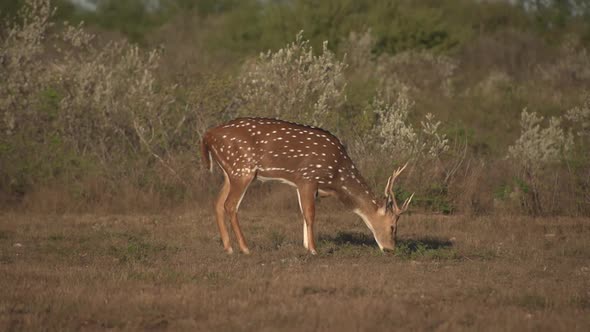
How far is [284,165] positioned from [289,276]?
2.72m

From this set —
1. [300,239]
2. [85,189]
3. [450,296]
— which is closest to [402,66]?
[85,189]

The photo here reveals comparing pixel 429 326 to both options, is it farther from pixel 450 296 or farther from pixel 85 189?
pixel 85 189

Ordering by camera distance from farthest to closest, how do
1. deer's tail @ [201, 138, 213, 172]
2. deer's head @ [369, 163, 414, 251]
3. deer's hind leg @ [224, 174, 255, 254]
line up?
deer's tail @ [201, 138, 213, 172] < deer's head @ [369, 163, 414, 251] < deer's hind leg @ [224, 174, 255, 254]

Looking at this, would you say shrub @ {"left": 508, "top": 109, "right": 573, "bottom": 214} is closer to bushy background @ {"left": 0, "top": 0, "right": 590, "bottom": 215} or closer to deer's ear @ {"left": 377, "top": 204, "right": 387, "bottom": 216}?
bushy background @ {"left": 0, "top": 0, "right": 590, "bottom": 215}

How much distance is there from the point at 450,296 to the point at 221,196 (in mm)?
4656

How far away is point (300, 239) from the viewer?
595 inches

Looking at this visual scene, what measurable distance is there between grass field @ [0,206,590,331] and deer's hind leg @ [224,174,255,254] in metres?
0.30

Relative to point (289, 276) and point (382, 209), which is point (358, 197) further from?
point (289, 276)

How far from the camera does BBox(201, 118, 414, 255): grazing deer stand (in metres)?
13.6

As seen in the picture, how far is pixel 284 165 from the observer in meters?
13.7

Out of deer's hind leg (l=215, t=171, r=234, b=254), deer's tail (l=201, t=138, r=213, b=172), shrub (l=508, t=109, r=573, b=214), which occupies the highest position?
deer's tail (l=201, t=138, r=213, b=172)

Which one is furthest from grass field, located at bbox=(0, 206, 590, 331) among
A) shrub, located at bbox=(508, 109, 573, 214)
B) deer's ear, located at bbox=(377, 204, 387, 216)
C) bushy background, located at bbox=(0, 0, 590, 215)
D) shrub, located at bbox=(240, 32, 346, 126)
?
shrub, located at bbox=(240, 32, 346, 126)

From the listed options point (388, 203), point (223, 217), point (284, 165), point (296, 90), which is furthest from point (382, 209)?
→ point (296, 90)

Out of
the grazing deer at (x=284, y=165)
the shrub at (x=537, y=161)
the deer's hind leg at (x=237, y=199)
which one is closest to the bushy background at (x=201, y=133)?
the shrub at (x=537, y=161)
